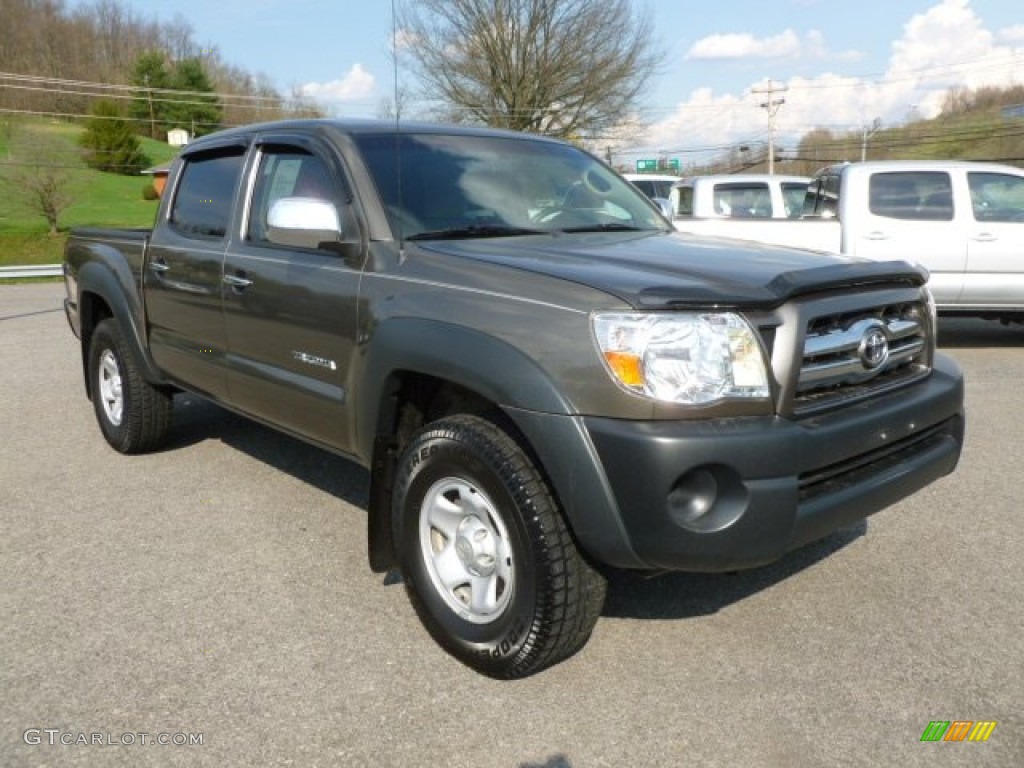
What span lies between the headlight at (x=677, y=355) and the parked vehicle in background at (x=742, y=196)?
9.32 meters

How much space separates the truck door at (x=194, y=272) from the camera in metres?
4.23

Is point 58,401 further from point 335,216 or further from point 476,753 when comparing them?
point 476,753

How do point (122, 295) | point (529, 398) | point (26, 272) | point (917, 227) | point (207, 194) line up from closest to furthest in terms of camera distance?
point (529, 398), point (207, 194), point (122, 295), point (917, 227), point (26, 272)

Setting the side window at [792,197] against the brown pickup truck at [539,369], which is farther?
the side window at [792,197]

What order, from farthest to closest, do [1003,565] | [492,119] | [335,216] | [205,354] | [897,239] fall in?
[492,119]
[897,239]
[205,354]
[1003,565]
[335,216]

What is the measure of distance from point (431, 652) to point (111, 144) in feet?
209

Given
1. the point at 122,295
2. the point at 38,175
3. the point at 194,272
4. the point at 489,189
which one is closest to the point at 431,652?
the point at 489,189

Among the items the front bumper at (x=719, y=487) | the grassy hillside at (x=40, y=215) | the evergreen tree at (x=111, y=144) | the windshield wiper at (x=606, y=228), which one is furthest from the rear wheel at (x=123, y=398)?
the evergreen tree at (x=111, y=144)

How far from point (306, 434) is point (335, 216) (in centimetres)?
96

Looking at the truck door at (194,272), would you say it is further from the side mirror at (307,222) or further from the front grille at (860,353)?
the front grille at (860,353)

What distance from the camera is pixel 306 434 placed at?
3.75 metres

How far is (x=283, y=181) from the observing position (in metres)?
3.98

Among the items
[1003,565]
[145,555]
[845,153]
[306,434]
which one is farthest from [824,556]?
[845,153]

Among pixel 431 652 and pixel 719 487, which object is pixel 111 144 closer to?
pixel 431 652
